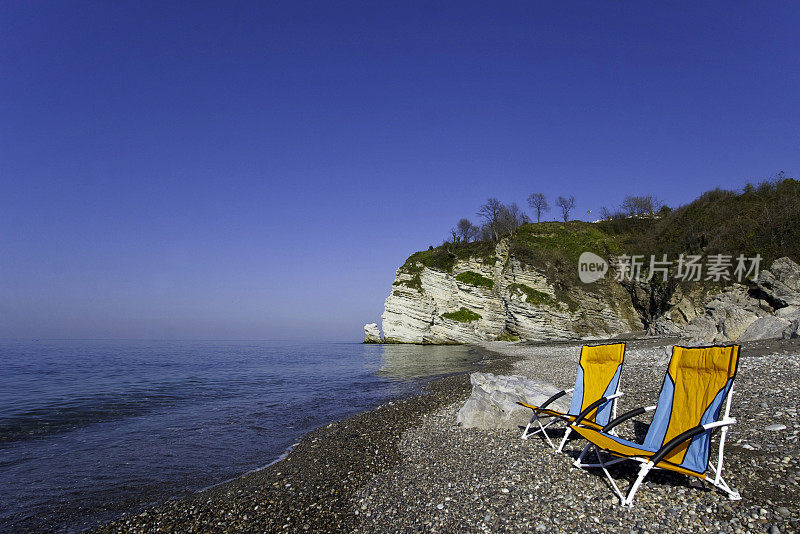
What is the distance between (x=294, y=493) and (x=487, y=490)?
2.67 metres

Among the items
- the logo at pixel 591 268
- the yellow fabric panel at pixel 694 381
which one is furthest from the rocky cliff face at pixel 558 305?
the yellow fabric panel at pixel 694 381

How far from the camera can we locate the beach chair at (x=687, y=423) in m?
4.07

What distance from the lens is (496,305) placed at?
45750 millimetres

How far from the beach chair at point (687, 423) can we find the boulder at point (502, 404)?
1964 mm

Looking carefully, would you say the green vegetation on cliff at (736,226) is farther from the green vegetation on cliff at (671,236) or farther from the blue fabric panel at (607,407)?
the blue fabric panel at (607,407)

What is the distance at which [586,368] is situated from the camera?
6750 millimetres

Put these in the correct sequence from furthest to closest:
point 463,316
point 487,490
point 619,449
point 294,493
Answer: point 463,316 → point 294,493 → point 487,490 → point 619,449

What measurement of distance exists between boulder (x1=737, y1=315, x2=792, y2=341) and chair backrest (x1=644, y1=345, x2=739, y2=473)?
13465mm

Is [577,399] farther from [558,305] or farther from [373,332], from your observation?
[373,332]

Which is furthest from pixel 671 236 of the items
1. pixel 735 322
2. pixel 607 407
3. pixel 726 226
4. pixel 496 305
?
pixel 607 407

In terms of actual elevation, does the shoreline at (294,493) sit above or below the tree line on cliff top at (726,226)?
below

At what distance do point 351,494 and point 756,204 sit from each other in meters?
37.1

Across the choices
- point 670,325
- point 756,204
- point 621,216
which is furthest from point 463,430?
point 621,216

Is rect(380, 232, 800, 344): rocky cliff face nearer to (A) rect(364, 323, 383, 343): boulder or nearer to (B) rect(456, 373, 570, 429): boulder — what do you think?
(A) rect(364, 323, 383, 343): boulder
